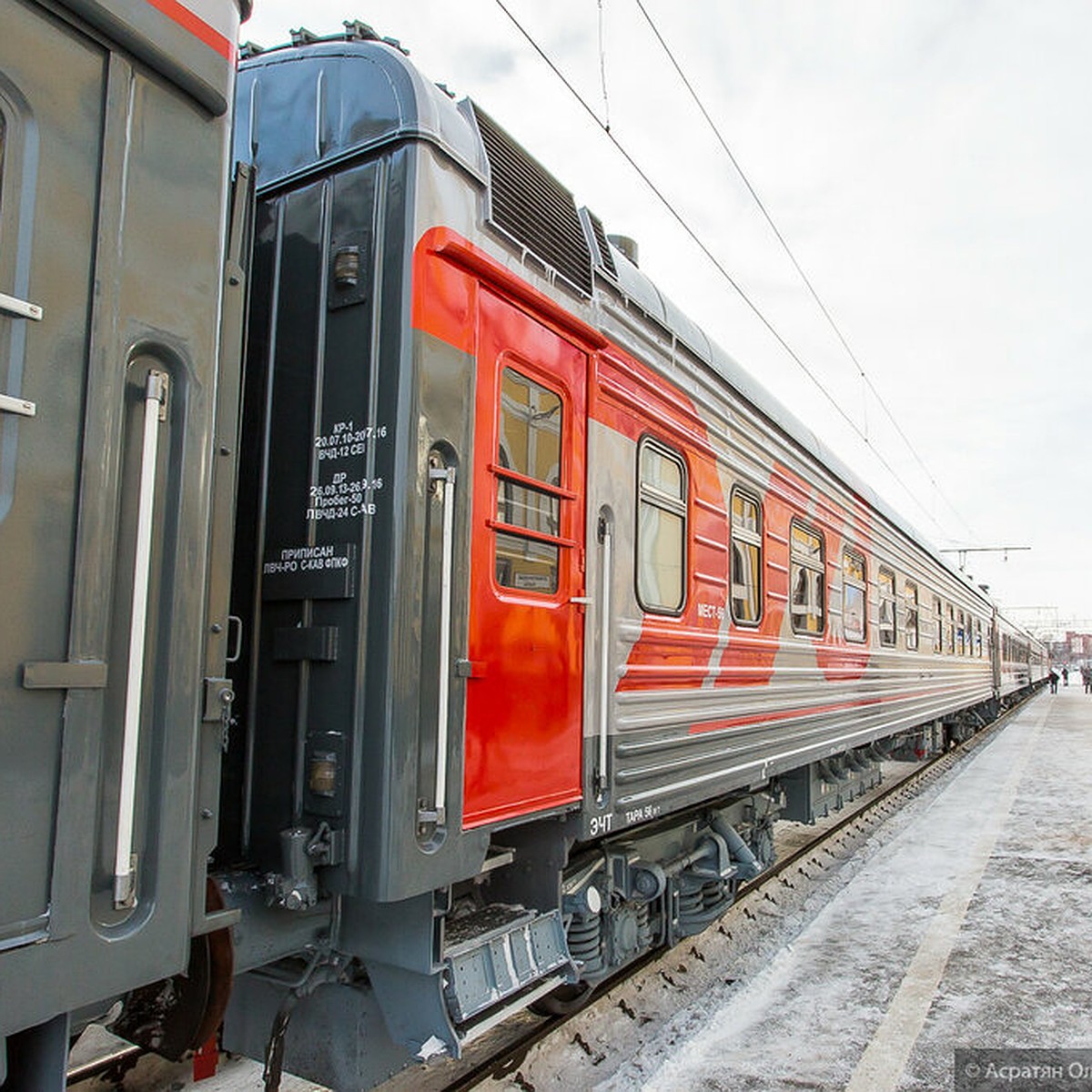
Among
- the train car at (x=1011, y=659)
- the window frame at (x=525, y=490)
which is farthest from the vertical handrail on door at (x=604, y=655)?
the train car at (x=1011, y=659)

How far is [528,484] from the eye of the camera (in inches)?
137

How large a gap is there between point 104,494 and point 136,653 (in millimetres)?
346

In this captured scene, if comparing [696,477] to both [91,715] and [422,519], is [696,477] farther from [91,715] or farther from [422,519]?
[91,715]

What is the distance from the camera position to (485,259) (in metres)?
3.23

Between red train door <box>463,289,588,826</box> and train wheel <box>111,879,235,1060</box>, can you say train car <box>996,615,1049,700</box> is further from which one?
train wheel <box>111,879,235,1060</box>

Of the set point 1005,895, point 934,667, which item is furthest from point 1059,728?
point 1005,895

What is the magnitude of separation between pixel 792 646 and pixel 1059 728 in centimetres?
2161

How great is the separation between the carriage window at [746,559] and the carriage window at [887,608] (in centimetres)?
442

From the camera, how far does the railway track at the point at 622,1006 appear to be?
3939mm

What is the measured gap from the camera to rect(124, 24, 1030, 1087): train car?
111 inches

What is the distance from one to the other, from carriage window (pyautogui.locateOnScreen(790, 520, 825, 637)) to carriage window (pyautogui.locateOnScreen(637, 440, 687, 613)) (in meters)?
2.10

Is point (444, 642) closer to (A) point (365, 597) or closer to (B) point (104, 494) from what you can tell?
(A) point (365, 597)

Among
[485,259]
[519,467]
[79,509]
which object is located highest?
[485,259]

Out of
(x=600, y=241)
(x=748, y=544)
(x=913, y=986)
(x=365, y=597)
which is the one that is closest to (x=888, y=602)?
(x=748, y=544)
